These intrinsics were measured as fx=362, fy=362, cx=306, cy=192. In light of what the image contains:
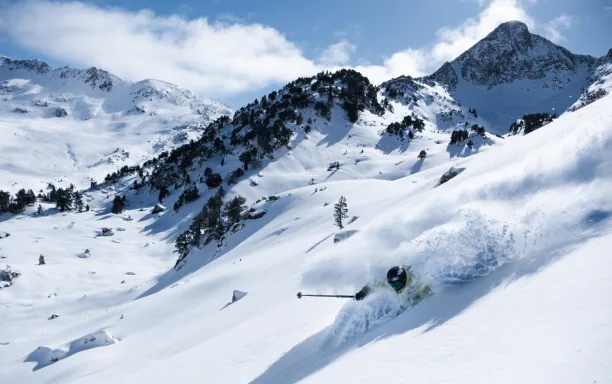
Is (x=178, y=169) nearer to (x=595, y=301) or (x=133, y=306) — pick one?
(x=133, y=306)

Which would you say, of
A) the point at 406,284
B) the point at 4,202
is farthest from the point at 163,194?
the point at 406,284

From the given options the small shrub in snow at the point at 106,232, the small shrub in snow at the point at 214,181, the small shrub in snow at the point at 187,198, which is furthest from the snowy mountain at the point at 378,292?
the small shrub in snow at the point at 214,181

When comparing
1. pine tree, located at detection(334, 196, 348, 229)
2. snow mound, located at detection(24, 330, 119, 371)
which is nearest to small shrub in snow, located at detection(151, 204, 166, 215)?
pine tree, located at detection(334, 196, 348, 229)

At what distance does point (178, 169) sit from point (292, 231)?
92.8 metres

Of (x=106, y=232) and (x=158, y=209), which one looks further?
(x=158, y=209)

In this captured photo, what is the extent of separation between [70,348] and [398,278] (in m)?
28.2

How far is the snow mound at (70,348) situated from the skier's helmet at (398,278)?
23.3 meters

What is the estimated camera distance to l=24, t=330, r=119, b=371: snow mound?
26078 mm

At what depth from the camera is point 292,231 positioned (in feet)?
139

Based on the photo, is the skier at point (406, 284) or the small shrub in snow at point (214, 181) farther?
the small shrub in snow at point (214, 181)

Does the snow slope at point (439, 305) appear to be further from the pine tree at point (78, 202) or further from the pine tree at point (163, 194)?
the pine tree at point (78, 202)

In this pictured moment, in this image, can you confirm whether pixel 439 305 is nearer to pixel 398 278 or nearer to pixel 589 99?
pixel 398 278

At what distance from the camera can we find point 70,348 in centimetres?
2762

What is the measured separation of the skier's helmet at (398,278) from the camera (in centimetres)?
1090
